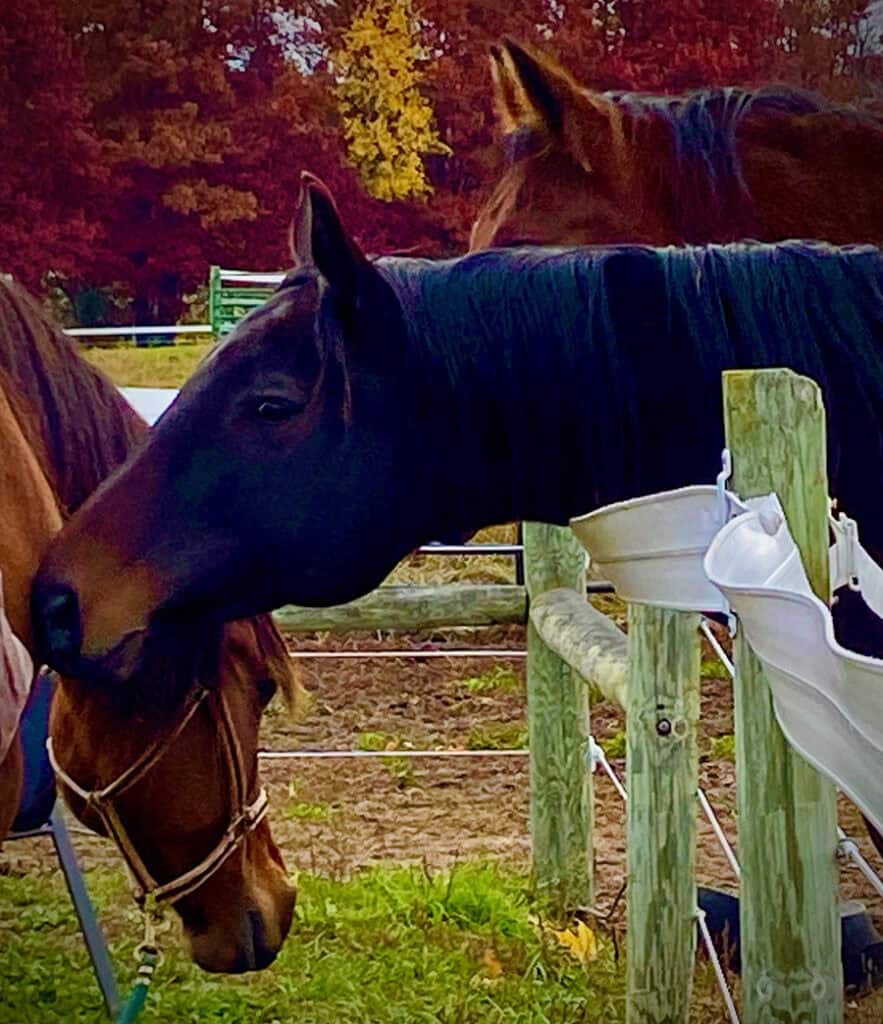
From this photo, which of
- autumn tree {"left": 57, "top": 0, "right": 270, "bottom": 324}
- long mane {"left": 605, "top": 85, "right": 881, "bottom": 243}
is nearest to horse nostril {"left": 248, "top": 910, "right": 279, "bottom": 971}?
long mane {"left": 605, "top": 85, "right": 881, "bottom": 243}

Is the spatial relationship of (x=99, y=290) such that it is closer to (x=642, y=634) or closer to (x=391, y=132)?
(x=391, y=132)

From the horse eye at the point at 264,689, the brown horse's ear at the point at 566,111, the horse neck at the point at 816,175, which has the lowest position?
the horse eye at the point at 264,689

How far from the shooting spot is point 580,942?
5.25ft

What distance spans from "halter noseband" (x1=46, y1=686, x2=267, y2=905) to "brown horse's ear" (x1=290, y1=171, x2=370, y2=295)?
44 cm

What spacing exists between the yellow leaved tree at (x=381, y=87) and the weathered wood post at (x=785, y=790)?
178cm

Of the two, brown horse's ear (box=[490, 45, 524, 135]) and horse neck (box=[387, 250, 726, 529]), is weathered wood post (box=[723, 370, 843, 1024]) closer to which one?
horse neck (box=[387, 250, 726, 529])

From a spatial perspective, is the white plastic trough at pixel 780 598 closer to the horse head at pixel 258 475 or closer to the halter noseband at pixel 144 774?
the horse head at pixel 258 475

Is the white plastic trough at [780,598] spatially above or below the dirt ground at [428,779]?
above

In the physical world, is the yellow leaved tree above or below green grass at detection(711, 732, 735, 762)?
above

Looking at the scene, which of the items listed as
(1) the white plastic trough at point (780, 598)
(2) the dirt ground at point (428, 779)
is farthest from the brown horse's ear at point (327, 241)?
(2) the dirt ground at point (428, 779)

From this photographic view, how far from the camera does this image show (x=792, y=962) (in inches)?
26.9

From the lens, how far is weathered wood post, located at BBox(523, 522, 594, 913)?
171cm

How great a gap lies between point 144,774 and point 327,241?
0.55 meters

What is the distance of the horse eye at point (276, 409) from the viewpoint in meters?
0.86
